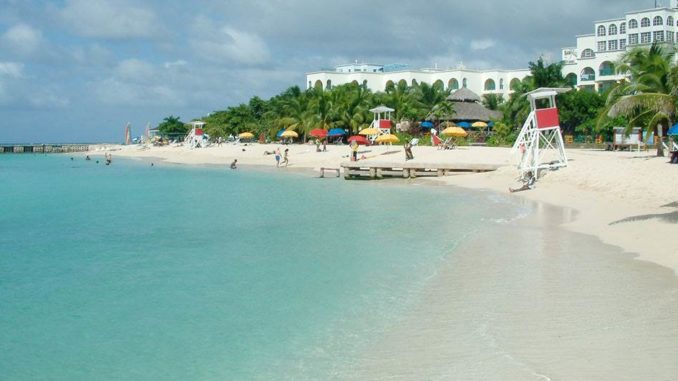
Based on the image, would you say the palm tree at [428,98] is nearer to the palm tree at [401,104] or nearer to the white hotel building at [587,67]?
the palm tree at [401,104]

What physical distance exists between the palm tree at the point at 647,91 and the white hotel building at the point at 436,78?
4766cm

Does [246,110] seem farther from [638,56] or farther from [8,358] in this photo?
[8,358]

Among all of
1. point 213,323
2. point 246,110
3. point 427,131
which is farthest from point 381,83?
point 213,323

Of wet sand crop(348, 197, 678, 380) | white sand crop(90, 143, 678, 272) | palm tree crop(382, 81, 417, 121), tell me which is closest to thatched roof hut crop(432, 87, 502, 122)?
palm tree crop(382, 81, 417, 121)

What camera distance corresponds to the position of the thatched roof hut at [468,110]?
61.6 m

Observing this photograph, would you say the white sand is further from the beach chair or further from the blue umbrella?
the blue umbrella

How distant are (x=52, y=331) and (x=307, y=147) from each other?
51.8m

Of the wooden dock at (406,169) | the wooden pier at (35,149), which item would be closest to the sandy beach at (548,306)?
the wooden dock at (406,169)

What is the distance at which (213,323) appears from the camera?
1078cm

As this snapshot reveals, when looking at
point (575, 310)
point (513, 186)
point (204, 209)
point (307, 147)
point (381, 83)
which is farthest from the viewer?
point (381, 83)

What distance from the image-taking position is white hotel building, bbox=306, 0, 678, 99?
7462 centimetres

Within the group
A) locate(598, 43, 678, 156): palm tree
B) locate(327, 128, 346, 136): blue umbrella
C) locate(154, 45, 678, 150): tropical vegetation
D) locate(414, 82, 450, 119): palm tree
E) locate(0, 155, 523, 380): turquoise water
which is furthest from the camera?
locate(414, 82, 450, 119): palm tree

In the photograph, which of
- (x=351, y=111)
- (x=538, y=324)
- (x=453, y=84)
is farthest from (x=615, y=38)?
(x=538, y=324)

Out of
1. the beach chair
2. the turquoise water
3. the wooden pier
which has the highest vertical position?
the wooden pier
